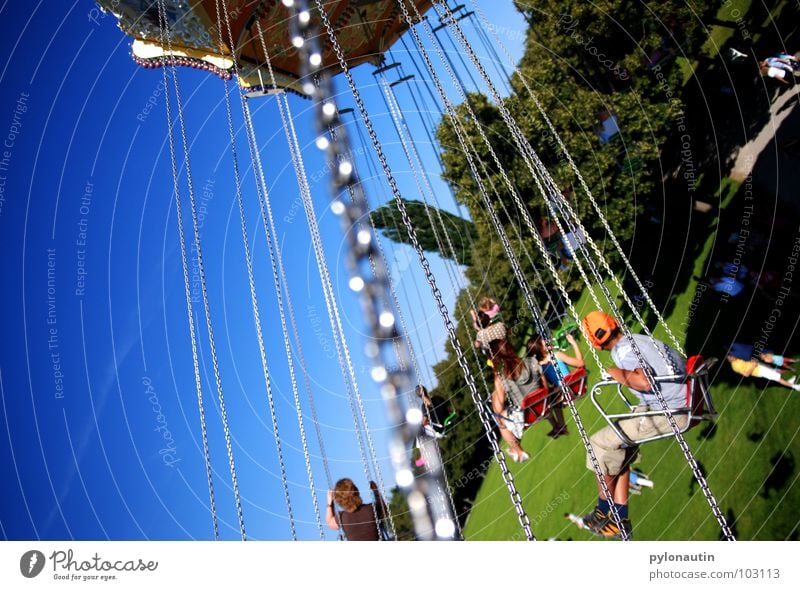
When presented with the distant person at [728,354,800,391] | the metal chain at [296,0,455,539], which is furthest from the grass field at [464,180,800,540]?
the metal chain at [296,0,455,539]

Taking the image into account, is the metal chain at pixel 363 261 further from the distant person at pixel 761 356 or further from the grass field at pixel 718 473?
the distant person at pixel 761 356

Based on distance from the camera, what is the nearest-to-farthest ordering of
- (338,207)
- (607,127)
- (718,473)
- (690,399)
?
(690,399) < (718,473) < (338,207) < (607,127)

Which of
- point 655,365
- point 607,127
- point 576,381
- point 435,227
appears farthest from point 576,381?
point 435,227

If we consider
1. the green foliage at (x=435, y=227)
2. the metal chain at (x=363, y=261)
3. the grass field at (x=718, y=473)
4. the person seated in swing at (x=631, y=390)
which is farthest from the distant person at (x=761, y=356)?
the green foliage at (x=435, y=227)

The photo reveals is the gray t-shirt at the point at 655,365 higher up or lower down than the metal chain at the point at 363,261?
lower down

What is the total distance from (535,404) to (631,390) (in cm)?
131

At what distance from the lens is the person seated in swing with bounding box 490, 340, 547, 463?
19.2 ft

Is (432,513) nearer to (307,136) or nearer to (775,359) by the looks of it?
(775,359)

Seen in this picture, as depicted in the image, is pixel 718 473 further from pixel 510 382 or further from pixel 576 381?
pixel 510 382

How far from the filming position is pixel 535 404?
18.7 feet

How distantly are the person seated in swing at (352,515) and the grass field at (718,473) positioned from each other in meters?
3.19

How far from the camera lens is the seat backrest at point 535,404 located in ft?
18.6

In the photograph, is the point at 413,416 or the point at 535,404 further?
the point at 535,404
